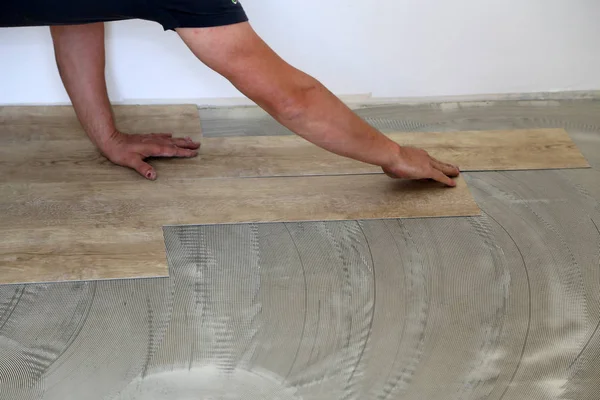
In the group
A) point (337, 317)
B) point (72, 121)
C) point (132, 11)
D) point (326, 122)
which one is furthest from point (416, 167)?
point (72, 121)

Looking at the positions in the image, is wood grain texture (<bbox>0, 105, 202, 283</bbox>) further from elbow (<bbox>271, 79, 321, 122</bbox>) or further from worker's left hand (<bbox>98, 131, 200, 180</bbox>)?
elbow (<bbox>271, 79, 321, 122</bbox>)

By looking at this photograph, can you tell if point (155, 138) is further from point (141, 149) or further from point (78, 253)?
point (78, 253)

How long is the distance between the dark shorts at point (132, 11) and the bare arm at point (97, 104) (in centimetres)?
46

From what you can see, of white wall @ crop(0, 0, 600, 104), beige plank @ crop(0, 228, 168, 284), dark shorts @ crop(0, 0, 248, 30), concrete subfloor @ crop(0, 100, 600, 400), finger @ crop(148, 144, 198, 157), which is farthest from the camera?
white wall @ crop(0, 0, 600, 104)

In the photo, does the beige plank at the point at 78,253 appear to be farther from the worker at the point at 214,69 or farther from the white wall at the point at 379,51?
the white wall at the point at 379,51

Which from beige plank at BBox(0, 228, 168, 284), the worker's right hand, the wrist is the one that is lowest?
beige plank at BBox(0, 228, 168, 284)

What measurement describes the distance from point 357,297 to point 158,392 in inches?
19.8

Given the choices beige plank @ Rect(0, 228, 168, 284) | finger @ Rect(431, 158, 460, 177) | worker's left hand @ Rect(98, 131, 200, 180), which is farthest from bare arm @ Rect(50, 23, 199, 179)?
finger @ Rect(431, 158, 460, 177)

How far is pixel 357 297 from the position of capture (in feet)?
5.85

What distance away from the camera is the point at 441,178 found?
2.05 metres

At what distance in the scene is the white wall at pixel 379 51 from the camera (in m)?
2.23

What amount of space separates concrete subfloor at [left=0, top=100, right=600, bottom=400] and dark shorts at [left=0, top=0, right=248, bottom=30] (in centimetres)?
61

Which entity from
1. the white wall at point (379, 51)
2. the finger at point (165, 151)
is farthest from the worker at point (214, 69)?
the white wall at point (379, 51)

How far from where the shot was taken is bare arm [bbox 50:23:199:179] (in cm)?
198
